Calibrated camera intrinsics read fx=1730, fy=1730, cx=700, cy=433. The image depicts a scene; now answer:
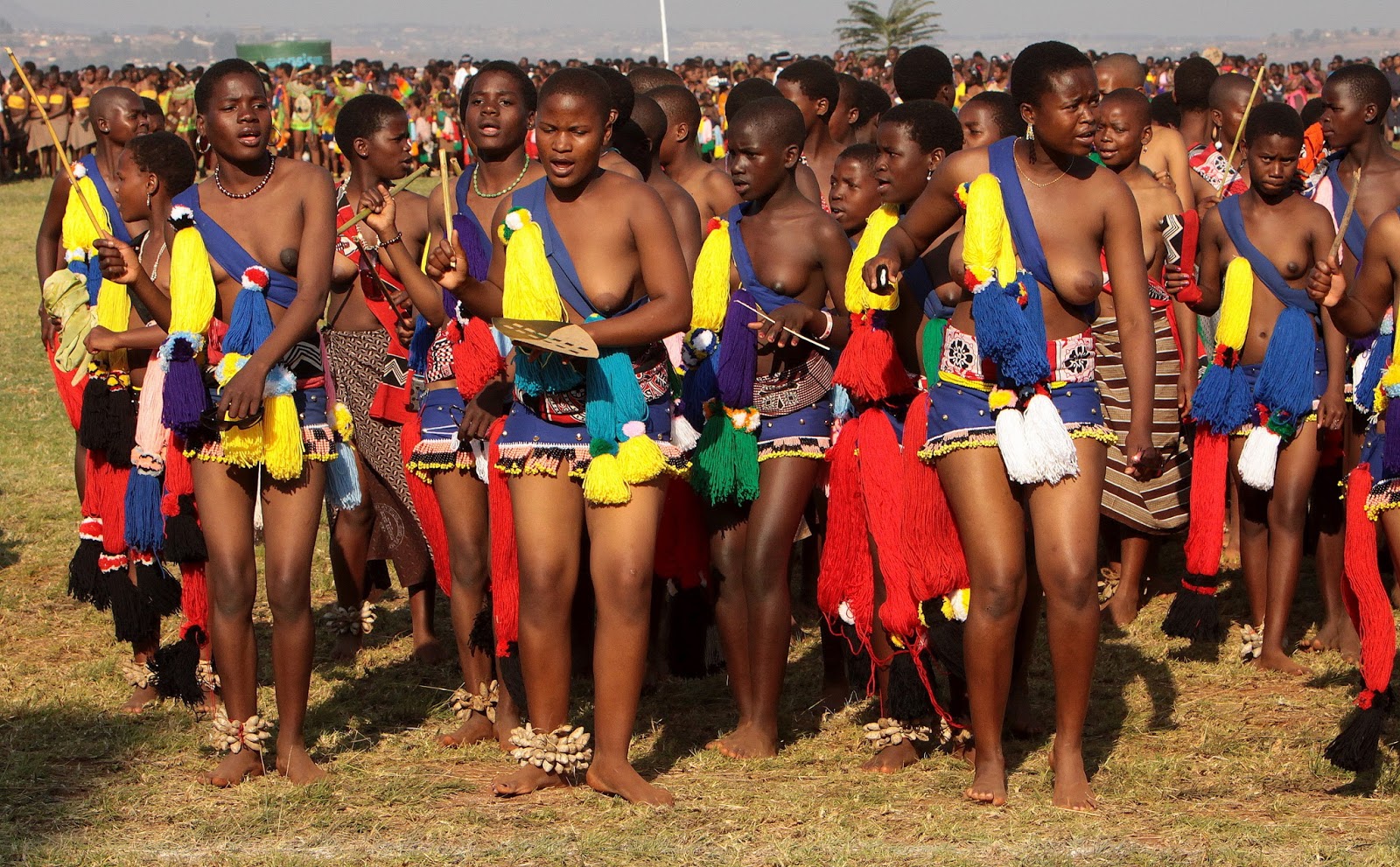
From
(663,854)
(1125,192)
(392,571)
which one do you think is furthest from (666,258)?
(392,571)

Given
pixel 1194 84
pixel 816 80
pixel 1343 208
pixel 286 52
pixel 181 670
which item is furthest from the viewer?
pixel 286 52

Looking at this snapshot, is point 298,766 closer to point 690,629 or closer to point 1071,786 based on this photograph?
point 690,629

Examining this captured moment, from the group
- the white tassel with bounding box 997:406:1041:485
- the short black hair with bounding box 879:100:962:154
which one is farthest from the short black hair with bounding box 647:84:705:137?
the white tassel with bounding box 997:406:1041:485

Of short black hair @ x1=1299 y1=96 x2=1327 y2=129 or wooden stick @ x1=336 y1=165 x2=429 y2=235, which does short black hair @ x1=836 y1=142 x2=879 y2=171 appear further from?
short black hair @ x1=1299 y1=96 x2=1327 y2=129

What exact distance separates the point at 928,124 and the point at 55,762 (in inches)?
151

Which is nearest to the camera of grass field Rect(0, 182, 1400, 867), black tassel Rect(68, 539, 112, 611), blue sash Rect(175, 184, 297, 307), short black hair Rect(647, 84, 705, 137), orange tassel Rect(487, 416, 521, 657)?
grass field Rect(0, 182, 1400, 867)

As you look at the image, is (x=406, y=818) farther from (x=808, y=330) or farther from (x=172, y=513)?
(x=808, y=330)

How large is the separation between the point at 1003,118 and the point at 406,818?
148 inches

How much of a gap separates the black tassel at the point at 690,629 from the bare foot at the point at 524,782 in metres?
1.49

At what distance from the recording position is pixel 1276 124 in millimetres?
7008

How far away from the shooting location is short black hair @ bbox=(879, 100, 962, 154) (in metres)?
6.25

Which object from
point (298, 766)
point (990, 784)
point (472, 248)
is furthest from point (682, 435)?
point (298, 766)

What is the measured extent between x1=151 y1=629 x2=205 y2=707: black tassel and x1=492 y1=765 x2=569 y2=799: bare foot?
49.7 inches

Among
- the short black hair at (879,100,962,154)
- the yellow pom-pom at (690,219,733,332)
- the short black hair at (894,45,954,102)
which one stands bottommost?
the yellow pom-pom at (690,219,733,332)
